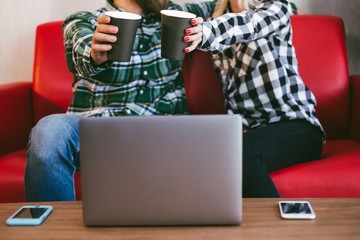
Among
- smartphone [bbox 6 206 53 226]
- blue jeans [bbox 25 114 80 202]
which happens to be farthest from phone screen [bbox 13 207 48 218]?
blue jeans [bbox 25 114 80 202]

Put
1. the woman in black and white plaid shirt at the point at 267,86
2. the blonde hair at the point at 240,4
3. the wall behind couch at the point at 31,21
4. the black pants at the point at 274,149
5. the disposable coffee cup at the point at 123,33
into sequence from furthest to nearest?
the wall behind couch at the point at 31,21
the blonde hair at the point at 240,4
the woman in black and white plaid shirt at the point at 267,86
the black pants at the point at 274,149
the disposable coffee cup at the point at 123,33

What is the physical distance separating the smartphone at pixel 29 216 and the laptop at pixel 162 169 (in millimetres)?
105

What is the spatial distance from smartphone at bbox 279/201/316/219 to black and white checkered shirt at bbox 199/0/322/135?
617 millimetres

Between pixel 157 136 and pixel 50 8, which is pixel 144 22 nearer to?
pixel 50 8

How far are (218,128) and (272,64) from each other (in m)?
0.77

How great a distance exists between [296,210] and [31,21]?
165cm

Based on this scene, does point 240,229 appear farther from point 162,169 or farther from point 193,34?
point 193,34

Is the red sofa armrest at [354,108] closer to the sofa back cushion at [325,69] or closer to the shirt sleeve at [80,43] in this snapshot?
the sofa back cushion at [325,69]

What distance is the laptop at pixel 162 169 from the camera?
0.86 meters

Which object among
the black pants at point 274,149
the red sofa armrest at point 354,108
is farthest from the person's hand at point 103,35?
the red sofa armrest at point 354,108

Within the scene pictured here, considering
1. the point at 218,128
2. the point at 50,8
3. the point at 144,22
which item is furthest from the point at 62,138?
the point at 50,8

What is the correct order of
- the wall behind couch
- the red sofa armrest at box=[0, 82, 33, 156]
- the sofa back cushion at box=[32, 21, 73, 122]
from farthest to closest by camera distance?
the wall behind couch, the sofa back cushion at box=[32, 21, 73, 122], the red sofa armrest at box=[0, 82, 33, 156]

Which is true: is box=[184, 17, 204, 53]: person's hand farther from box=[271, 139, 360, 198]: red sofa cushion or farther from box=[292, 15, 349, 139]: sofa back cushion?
box=[292, 15, 349, 139]: sofa back cushion

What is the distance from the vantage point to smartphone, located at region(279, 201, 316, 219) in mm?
907
